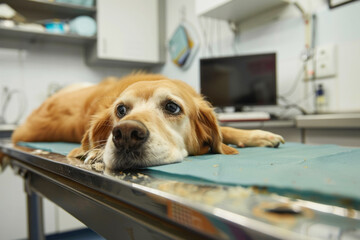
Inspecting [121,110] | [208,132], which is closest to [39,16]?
[121,110]

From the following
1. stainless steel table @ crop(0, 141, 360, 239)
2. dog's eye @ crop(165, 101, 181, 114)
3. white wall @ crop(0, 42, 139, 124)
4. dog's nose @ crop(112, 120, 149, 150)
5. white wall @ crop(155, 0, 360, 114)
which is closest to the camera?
stainless steel table @ crop(0, 141, 360, 239)

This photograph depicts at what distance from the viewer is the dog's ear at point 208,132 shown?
929 mm

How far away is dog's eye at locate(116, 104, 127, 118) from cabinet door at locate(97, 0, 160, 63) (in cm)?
252

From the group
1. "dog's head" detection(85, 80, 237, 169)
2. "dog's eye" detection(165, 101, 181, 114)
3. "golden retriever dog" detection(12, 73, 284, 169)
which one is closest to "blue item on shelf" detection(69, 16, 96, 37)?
"golden retriever dog" detection(12, 73, 284, 169)

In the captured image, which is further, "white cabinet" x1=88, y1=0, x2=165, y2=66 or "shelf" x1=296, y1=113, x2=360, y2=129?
"white cabinet" x1=88, y1=0, x2=165, y2=66

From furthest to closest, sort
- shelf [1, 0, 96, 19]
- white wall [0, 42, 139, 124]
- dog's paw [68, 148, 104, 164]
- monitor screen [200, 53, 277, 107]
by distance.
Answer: white wall [0, 42, 139, 124] → shelf [1, 0, 96, 19] → monitor screen [200, 53, 277, 107] → dog's paw [68, 148, 104, 164]

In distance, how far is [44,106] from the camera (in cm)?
166

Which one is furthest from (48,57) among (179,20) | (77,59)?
(179,20)

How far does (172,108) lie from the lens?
2.99 ft

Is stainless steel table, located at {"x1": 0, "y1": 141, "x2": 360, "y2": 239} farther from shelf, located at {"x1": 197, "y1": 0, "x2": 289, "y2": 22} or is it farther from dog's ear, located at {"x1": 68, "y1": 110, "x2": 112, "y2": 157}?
shelf, located at {"x1": 197, "y1": 0, "x2": 289, "y2": 22}

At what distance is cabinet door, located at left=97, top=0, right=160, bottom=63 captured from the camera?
3.29 m

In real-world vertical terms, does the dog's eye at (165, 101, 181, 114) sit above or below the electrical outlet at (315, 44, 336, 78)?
below

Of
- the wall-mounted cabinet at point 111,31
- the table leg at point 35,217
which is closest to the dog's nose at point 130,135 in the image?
the table leg at point 35,217

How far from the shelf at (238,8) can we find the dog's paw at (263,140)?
166cm
